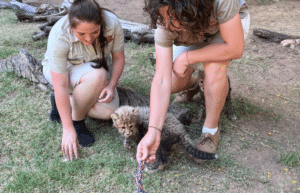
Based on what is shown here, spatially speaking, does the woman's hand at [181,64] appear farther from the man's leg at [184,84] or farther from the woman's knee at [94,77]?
the woman's knee at [94,77]

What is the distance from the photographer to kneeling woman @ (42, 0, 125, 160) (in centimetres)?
215

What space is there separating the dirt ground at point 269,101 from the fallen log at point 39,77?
0.52 metres

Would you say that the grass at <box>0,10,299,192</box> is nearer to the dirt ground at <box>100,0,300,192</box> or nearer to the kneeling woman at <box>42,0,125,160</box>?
the dirt ground at <box>100,0,300,192</box>

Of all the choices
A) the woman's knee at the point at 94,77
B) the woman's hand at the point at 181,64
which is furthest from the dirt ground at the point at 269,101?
the woman's knee at the point at 94,77

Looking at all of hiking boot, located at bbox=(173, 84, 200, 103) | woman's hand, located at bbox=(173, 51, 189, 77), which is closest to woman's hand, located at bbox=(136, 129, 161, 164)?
woman's hand, located at bbox=(173, 51, 189, 77)

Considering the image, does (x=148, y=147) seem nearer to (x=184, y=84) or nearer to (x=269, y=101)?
(x=184, y=84)

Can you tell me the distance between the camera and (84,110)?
262 cm

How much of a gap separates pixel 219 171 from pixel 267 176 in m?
0.40

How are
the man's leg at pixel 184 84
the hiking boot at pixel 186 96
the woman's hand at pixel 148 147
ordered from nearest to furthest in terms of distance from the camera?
1. the woman's hand at pixel 148 147
2. the man's leg at pixel 184 84
3. the hiking boot at pixel 186 96

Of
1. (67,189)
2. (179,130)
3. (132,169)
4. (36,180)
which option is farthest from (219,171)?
(36,180)

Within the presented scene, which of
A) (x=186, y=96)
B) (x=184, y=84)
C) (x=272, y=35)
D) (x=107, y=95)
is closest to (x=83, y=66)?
(x=107, y=95)

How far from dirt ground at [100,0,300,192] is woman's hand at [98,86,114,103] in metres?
0.85

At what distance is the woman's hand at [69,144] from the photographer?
239cm

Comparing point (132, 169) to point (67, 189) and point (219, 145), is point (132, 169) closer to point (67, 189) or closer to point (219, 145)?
point (67, 189)
